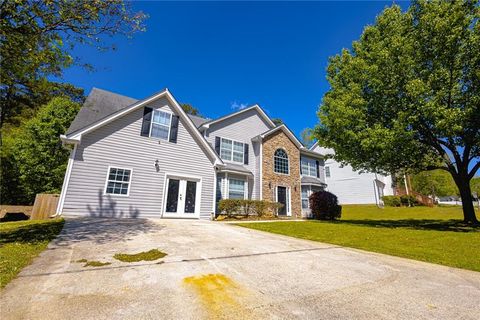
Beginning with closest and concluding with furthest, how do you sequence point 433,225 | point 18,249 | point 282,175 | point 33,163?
point 18,249, point 433,225, point 33,163, point 282,175

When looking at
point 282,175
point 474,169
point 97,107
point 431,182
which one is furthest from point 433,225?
point 431,182

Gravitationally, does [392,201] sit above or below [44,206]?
above

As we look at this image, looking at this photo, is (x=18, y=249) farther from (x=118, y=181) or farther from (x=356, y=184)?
(x=356, y=184)

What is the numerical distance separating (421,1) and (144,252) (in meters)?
17.7

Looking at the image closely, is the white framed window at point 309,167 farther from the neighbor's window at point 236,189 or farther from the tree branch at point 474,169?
the tree branch at point 474,169

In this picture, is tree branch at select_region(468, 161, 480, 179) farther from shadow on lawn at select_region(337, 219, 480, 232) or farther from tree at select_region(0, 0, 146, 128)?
tree at select_region(0, 0, 146, 128)

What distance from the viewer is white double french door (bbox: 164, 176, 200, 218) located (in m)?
12.8

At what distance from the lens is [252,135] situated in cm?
1981

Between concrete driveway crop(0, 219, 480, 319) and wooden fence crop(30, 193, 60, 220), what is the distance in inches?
319

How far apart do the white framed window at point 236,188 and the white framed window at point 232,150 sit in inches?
73.2

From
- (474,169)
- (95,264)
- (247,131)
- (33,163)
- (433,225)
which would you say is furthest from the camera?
(247,131)

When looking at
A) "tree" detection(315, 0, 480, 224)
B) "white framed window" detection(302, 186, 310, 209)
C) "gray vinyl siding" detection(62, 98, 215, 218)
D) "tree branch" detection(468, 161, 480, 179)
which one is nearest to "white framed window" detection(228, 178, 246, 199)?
"gray vinyl siding" detection(62, 98, 215, 218)

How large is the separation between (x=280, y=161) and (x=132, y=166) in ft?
39.1

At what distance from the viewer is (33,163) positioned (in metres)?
18.4
